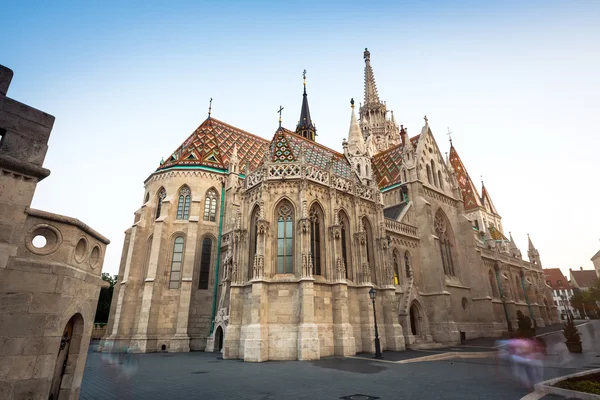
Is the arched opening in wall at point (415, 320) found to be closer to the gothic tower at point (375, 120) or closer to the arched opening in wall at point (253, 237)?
the arched opening in wall at point (253, 237)

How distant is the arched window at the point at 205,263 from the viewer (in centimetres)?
2364

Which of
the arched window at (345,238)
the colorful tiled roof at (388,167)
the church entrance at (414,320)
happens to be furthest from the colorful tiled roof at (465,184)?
the arched window at (345,238)

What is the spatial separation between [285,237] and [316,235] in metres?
1.85

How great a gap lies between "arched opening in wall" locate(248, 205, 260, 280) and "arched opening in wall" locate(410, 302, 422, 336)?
1217 centimetres

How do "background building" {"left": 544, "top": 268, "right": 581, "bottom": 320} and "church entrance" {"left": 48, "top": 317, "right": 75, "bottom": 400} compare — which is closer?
"church entrance" {"left": 48, "top": 317, "right": 75, "bottom": 400}

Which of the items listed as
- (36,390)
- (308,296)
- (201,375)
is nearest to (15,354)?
(36,390)

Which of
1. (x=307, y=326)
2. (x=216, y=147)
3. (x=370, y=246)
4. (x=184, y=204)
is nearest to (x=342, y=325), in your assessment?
(x=307, y=326)

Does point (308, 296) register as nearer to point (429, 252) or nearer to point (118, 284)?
point (429, 252)

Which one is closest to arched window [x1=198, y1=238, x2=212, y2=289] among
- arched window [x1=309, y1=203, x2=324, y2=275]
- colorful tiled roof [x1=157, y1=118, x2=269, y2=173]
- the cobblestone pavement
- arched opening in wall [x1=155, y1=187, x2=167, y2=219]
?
arched opening in wall [x1=155, y1=187, x2=167, y2=219]

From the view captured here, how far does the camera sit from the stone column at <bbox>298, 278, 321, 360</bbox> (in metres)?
14.1

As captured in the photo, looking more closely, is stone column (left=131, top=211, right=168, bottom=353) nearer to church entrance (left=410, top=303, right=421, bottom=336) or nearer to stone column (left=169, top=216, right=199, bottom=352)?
stone column (left=169, top=216, right=199, bottom=352)

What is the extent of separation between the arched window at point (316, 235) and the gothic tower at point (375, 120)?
38.4m

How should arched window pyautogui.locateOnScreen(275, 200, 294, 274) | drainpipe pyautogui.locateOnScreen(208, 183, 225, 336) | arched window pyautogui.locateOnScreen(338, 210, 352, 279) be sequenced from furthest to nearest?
1. drainpipe pyautogui.locateOnScreen(208, 183, 225, 336)
2. arched window pyautogui.locateOnScreen(338, 210, 352, 279)
3. arched window pyautogui.locateOnScreen(275, 200, 294, 274)

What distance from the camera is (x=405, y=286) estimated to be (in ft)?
72.6
